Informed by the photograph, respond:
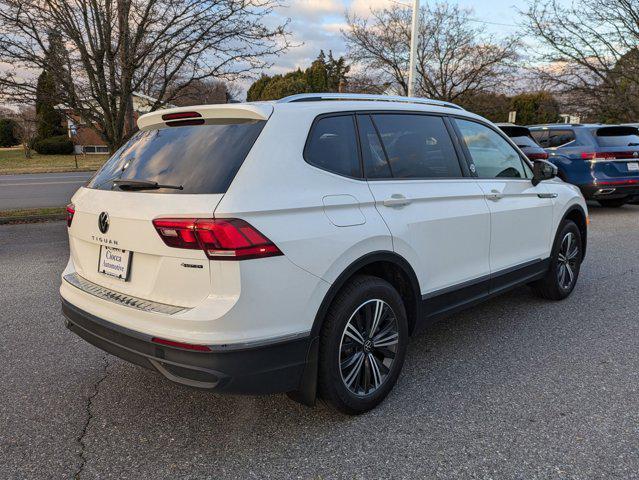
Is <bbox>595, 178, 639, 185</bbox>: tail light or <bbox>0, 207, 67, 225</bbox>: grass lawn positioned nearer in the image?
<bbox>595, 178, 639, 185</bbox>: tail light

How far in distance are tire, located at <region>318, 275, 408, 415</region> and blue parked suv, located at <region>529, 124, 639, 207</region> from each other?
8.52 m

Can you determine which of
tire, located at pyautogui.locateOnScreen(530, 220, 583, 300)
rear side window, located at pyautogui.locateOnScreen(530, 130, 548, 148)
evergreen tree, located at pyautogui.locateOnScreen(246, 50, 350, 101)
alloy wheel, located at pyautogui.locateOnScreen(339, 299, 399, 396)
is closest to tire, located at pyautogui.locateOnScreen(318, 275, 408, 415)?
alloy wheel, located at pyautogui.locateOnScreen(339, 299, 399, 396)

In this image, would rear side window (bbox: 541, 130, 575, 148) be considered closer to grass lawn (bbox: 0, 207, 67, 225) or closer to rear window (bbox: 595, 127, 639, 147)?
rear window (bbox: 595, 127, 639, 147)

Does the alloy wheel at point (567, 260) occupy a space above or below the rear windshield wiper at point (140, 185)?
below

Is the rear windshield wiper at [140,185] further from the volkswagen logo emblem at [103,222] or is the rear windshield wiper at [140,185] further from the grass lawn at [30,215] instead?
the grass lawn at [30,215]

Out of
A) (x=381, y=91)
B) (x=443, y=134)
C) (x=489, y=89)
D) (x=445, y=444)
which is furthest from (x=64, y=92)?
(x=489, y=89)

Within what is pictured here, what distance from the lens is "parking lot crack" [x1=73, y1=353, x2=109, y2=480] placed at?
2423mm

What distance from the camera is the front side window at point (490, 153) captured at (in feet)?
12.5

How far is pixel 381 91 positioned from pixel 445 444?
24264 millimetres

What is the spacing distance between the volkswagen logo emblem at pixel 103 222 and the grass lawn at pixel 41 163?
25854 millimetres

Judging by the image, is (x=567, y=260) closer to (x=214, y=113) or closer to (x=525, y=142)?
(x=214, y=113)

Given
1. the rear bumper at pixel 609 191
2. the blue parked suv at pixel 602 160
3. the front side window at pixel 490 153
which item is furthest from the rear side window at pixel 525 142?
the front side window at pixel 490 153

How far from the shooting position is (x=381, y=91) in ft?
82.6

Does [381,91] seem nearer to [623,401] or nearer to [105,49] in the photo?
[105,49]
